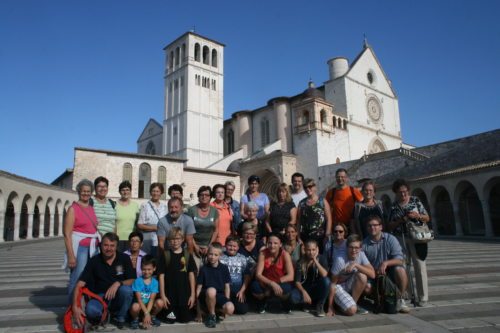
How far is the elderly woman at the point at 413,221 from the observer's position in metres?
5.10

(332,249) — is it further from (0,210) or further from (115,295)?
(0,210)

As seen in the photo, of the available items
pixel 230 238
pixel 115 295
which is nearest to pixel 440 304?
pixel 230 238

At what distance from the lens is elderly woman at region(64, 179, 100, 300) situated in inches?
177

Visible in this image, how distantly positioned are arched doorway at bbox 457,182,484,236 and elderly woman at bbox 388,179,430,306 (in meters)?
16.8

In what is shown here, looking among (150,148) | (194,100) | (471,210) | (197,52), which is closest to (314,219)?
(471,210)

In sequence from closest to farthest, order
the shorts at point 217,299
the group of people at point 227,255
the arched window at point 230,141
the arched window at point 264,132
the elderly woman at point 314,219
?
the group of people at point 227,255, the shorts at point 217,299, the elderly woman at point 314,219, the arched window at point 264,132, the arched window at point 230,141

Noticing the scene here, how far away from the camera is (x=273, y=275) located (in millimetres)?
4930

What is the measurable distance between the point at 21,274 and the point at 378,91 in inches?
1599

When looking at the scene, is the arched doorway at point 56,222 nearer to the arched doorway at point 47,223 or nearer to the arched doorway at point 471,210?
the arched doorway at point 47,223

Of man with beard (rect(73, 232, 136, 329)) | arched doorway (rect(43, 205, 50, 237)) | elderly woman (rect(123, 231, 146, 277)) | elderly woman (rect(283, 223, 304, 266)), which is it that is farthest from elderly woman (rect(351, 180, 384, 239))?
arched doorway (rect(43, 205, 50, 237))

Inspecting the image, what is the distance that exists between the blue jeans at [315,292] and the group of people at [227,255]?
1cm

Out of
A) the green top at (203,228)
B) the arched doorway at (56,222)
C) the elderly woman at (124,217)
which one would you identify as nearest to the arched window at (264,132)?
the arched doorway at (56,222)

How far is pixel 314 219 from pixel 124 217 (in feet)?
9.91

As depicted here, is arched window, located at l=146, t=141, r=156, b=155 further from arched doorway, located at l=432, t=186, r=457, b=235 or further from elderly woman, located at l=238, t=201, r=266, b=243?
elderly woman, located at l=238, t=201, r=266, b=243
